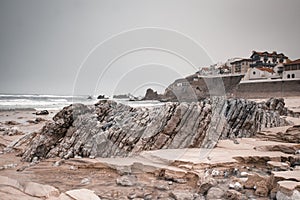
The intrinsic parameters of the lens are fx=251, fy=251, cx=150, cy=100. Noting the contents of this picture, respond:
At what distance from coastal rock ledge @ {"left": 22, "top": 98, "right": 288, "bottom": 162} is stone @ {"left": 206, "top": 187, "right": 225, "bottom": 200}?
3371mm

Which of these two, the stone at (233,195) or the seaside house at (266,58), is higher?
the seaside house at (266,58)

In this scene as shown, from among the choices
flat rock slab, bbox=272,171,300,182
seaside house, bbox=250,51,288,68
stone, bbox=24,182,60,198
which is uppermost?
seaside house, bbox=250,51,288,68

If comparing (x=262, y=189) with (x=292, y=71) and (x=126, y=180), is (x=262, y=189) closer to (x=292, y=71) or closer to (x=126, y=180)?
(x=126, y=180)

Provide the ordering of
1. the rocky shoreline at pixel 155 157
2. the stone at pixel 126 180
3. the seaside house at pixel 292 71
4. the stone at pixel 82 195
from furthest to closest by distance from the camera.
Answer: the seaside house at pixel 292 71 < the stone at pixel 126 180 < the rocky shoreline at pixel 155 157 < the stone at pixel 82 195

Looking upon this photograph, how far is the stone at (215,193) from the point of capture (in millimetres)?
5051

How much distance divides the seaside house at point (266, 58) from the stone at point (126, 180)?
6824 cm

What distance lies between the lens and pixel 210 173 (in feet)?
20.5

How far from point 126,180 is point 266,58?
75.8m

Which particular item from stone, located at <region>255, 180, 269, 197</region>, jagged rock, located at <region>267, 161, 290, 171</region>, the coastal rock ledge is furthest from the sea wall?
stone, located at <region>255, 180, 269, 197</region>

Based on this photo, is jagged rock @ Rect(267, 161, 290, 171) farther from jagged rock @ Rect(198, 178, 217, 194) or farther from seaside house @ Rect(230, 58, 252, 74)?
seaside house @ Rect(230, 58, 252, 74)

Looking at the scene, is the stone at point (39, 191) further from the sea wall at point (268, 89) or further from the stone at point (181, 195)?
the sea wall at point (268, 89)

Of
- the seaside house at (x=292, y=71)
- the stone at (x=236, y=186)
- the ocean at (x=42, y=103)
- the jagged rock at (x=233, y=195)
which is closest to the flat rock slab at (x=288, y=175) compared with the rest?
the stone at (x=236, y=186)

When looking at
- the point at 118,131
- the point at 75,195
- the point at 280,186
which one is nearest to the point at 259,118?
the point at 118,131

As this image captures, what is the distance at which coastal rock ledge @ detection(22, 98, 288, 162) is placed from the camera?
8.75 meters
